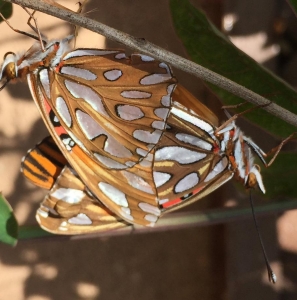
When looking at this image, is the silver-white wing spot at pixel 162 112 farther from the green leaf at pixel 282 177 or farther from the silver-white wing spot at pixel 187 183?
the green leaf at pixel 282 177

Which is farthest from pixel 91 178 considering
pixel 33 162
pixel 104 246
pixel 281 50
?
pixel 281 50

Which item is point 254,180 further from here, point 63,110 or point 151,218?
point 63,110

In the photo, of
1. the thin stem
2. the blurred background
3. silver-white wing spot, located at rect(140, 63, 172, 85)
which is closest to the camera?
the thin stem

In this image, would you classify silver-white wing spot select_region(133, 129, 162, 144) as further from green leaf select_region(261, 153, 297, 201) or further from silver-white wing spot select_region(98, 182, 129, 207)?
green leaf select_region(261, 153, 297, 201)

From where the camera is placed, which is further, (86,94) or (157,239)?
(157,239)

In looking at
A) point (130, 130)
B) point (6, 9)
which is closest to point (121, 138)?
point (130, 130)

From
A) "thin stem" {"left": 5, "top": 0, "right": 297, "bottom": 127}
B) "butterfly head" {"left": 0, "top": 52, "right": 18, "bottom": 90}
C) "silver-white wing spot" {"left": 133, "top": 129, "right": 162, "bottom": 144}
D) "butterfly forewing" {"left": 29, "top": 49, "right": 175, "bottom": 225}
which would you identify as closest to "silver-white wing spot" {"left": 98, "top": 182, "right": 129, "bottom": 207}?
"butterfly forewing" {"left": 29, "top": 49, "right": 175, "bottom": 225}

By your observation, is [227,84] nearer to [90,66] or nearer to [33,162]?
[90,66]
